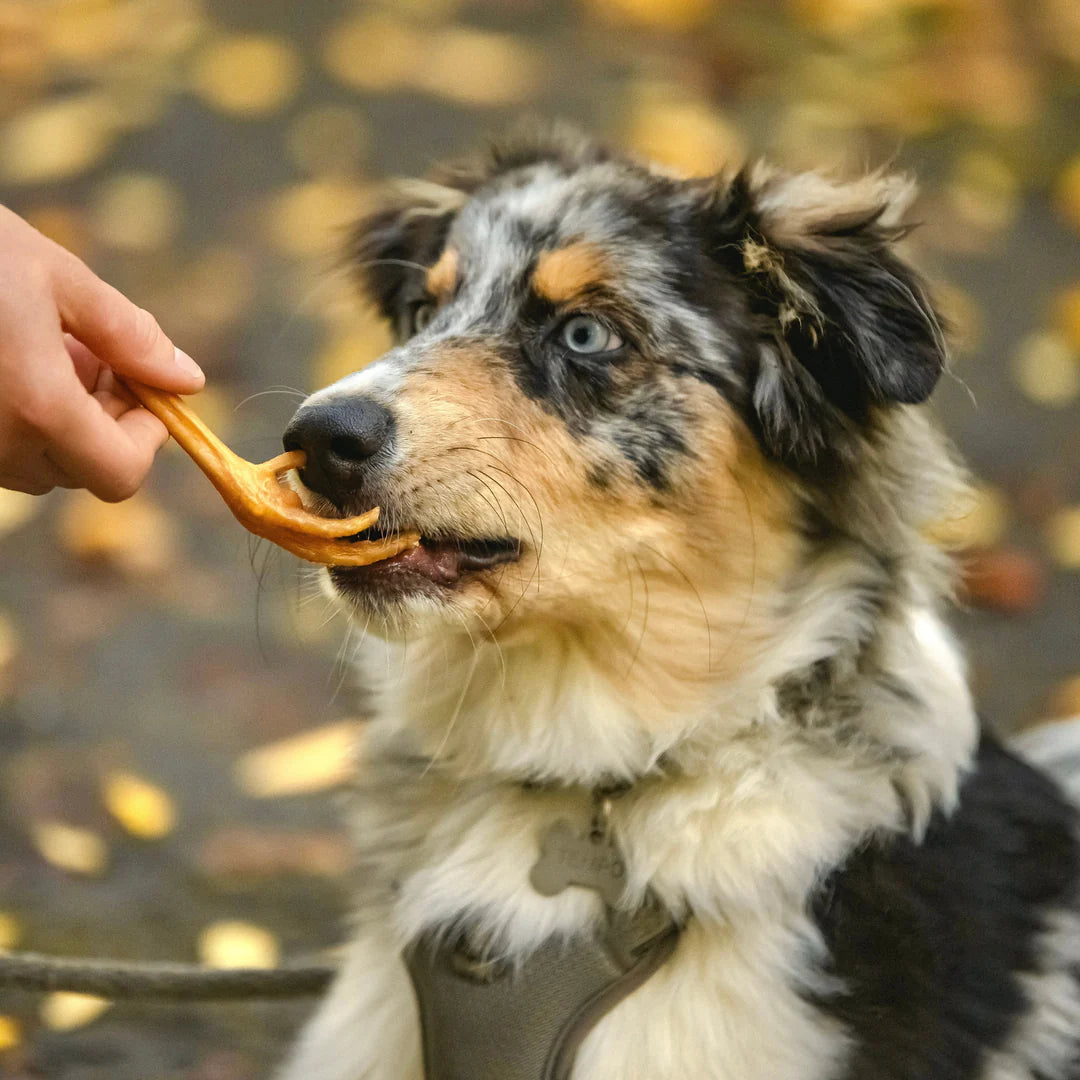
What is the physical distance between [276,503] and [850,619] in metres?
0.89

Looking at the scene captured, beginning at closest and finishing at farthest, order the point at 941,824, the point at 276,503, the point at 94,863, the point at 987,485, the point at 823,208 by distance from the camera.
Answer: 1. the point at 276,503
2. the point at 941,824
3. the point at 823,208
4. the point at 94,863
5. the point at 987,485

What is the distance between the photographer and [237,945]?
3.04 m

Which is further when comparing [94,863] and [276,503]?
[94,863]

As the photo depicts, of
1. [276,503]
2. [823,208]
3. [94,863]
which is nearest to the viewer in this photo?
[276,503]

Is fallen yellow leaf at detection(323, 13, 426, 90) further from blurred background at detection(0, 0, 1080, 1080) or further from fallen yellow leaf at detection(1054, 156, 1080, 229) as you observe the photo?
fallen yellow leaf at detection(1054, 156, 1080, 229)

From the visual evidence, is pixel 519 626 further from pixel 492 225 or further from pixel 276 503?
pixel 492 225

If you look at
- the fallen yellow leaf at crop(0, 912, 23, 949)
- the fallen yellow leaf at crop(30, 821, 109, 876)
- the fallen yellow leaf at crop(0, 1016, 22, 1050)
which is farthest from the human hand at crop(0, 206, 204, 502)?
the fallen yellow leaf at crop(30, 821, 109, 876)

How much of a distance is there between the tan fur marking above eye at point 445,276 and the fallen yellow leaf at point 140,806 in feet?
5.28

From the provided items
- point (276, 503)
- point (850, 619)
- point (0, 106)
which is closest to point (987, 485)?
point (850, 619)

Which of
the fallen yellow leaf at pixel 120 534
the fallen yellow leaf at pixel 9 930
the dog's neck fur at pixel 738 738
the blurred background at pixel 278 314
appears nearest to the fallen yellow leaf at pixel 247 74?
the blurred background at pixel 278 314

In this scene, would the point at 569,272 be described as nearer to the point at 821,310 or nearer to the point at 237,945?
the point at 821,310

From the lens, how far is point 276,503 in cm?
191

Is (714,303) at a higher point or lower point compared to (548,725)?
higher

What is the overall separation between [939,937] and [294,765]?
6.54ft
